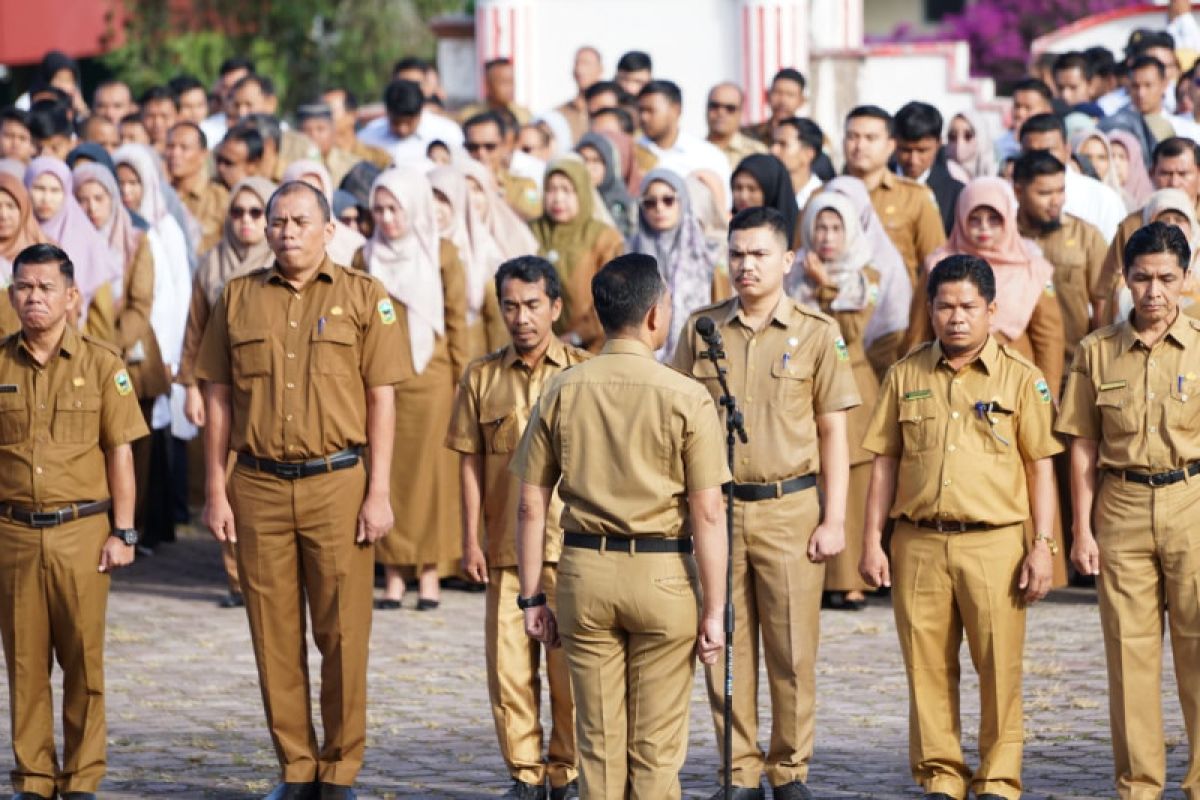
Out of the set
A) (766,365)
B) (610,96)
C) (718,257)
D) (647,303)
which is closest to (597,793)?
(647,303)

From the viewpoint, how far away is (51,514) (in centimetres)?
854

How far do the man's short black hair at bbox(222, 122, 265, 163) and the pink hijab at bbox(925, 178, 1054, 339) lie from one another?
4845mm

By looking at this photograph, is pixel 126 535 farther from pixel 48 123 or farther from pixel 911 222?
pixel 48 123

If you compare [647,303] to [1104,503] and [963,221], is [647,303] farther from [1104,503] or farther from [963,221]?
[963,221]

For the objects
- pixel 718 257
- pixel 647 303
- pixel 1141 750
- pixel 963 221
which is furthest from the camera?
pixel 718 257

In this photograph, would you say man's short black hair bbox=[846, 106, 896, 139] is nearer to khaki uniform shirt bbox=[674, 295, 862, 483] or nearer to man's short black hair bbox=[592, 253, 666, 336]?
khaki uniform shirt bbox=[674, 295, 862, 483]

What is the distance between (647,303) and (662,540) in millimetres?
699

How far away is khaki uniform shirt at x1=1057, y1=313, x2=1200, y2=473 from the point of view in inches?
321

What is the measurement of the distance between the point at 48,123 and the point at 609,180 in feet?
11.5

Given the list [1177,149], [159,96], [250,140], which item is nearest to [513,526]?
[1177,149]

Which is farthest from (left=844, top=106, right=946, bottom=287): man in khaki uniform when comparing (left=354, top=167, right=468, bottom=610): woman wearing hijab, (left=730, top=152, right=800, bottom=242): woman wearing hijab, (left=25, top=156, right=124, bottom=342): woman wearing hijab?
(left=25, top=156, right=124, bottom=342): woman wearing hijab

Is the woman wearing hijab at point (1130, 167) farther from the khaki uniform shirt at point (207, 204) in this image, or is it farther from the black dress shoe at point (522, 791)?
the black dress shoe at point (522, 791)

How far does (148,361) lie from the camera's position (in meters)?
13.0

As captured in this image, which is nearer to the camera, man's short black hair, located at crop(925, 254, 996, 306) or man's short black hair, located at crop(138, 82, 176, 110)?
man's short black hair, located at crop(925, 254, 996, 306)
